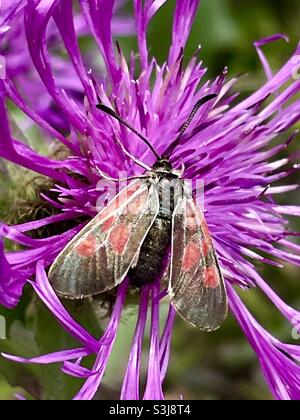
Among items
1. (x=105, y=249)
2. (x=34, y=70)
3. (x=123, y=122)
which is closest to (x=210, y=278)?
(x=105, y=249)

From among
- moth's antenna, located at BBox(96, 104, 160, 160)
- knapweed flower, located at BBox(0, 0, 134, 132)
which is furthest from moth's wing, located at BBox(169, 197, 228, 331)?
knapweed flower, located at BBox(0, 0, 134, 132)

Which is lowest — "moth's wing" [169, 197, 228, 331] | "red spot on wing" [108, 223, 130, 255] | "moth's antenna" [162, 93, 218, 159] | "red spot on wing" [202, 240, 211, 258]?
"moth's wing" [169, 197, 228, 331]

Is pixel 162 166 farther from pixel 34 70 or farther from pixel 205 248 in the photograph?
pixel 34 70

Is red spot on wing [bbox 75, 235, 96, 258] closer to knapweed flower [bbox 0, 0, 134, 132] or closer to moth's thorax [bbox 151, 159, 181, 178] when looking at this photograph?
moth's thorax [bbox 151, 159, 181, 178]

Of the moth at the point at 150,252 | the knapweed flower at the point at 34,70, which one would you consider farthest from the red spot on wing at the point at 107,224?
the knapweed flower at the point at 34,70

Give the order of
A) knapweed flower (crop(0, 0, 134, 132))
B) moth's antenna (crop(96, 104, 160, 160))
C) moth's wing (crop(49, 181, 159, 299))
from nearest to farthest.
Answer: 1. moth's wing (crop(49, 181, 159, 299))
2. moth's antenna (crop(96, 104, 160, 160))
3. knapweed flower (crop(0, 0, 134, 132))

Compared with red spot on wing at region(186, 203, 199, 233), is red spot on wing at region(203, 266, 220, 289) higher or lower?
lower

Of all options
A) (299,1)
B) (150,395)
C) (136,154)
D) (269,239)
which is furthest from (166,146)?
(299,1)
